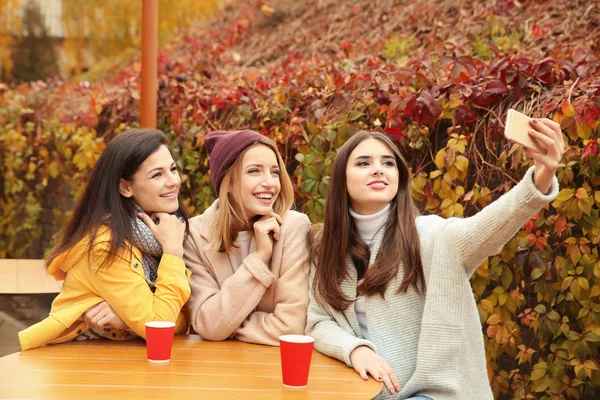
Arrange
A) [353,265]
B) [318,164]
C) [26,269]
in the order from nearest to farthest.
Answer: [353,265] → [318,164] → [26,269]

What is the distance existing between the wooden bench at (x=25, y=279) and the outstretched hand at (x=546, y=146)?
7.43 ft

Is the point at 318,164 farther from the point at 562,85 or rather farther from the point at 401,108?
the point at 562,85

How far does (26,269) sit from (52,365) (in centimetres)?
254

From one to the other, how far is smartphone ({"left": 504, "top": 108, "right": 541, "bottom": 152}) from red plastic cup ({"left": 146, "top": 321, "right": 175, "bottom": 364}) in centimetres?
104

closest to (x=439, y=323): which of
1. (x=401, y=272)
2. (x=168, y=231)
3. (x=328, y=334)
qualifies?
(x=401, y=272)

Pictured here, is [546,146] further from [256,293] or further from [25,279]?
[25,279]

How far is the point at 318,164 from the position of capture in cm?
351

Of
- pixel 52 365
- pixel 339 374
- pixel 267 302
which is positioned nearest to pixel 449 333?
pixel 339 374

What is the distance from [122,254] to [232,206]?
434 mm

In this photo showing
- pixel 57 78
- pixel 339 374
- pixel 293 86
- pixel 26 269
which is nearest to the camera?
pixel 339 374

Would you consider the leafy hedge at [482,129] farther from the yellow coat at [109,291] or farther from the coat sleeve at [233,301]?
the yellow coat at [109,291]

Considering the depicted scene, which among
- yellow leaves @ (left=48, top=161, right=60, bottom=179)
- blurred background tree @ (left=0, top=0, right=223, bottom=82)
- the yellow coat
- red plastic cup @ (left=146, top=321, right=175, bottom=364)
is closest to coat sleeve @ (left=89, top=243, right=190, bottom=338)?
the yellow coat

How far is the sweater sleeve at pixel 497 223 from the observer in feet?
6.30

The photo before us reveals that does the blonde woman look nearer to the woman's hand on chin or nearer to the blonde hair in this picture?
the blonde hair
